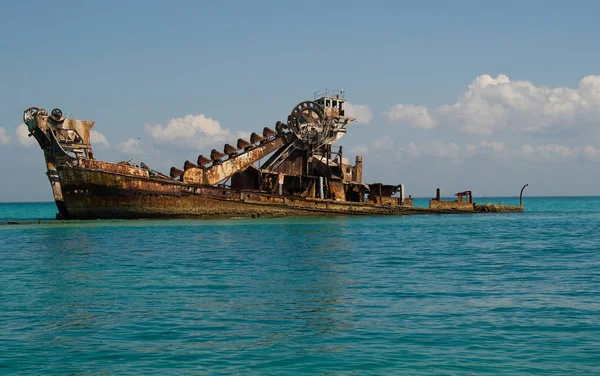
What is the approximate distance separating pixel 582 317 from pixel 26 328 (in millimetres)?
10412

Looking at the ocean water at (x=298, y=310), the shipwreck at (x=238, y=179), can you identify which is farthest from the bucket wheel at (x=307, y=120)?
the ocean water at (x=298, y=310)

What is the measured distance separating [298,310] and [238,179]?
3576 cm

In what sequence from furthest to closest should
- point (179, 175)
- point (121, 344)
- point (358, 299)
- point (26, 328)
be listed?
point (179, 175) < point (358, 299) < point (26, 328) < point (121, 344)

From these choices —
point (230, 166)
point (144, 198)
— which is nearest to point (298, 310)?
point (144, 198)

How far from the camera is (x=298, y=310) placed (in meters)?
13.6

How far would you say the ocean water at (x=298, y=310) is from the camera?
998 cm

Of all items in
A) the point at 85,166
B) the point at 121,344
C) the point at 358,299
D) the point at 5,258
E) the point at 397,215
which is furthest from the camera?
the point at 397,215

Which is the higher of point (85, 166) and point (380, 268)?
point (85, 166)

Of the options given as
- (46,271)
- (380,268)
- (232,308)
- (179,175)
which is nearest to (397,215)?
(179,175)

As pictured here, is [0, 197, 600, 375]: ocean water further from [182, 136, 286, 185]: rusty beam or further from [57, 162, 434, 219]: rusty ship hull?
[182, 136, 286, 185]: rusty beam

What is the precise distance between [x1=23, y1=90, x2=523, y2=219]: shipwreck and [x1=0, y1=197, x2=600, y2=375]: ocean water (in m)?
15.0

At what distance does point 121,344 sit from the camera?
10906mm

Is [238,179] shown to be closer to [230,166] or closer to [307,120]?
[230,166]

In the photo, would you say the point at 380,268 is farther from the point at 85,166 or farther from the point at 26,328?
the point at 85,166
